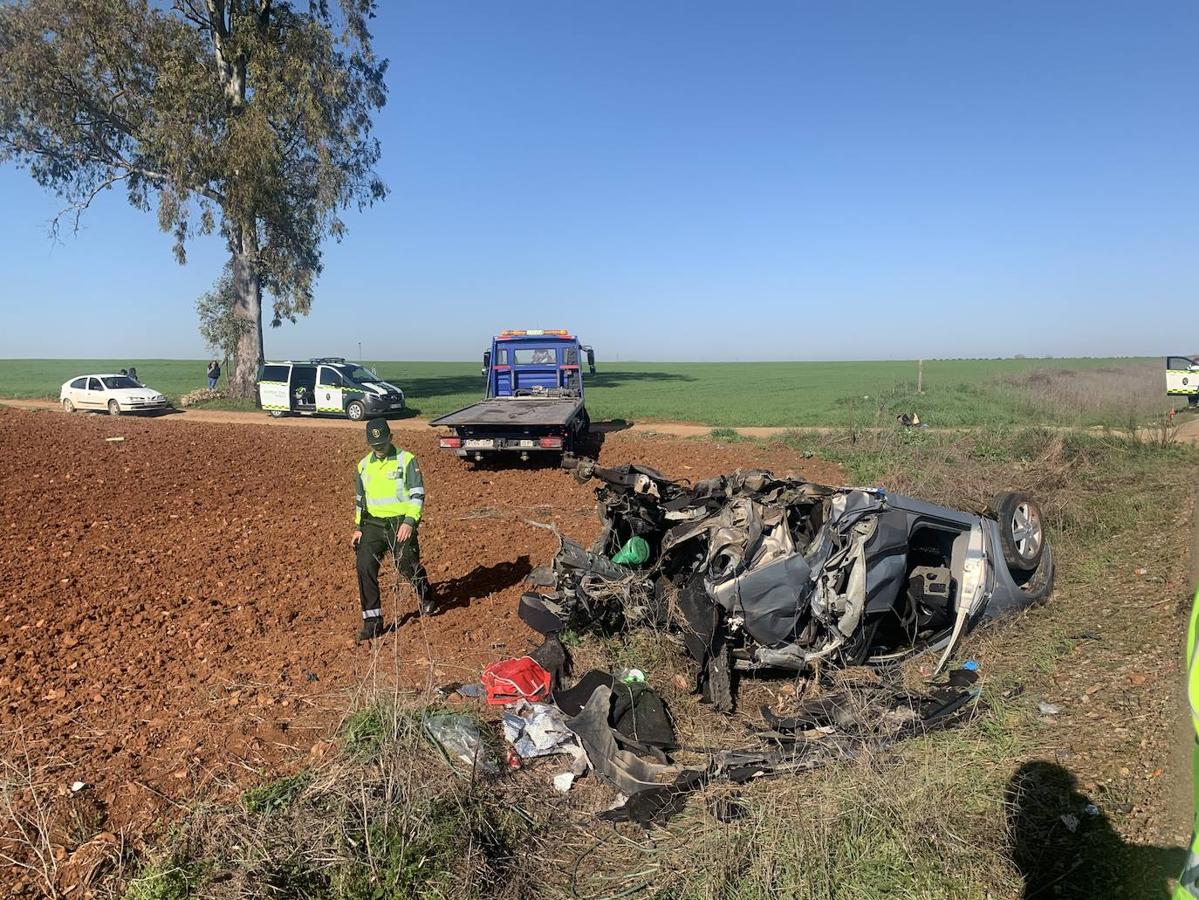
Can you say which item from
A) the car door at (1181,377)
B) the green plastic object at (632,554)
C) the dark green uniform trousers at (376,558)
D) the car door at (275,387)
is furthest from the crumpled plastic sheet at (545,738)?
the car door at (1181,377)

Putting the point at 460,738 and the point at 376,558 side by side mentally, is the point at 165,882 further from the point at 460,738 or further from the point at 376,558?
the point at 376,558

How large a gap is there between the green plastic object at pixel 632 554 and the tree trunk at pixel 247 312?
24.3m

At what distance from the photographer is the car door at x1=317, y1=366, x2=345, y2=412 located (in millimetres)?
23812

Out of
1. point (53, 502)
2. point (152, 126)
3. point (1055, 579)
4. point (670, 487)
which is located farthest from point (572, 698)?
point (152, 126)

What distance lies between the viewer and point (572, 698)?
4.84m

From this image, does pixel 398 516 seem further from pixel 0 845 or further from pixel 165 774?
pixel 0 845

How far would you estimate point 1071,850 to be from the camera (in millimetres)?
3166

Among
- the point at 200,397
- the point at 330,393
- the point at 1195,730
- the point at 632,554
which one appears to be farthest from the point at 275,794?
the point at 200,397

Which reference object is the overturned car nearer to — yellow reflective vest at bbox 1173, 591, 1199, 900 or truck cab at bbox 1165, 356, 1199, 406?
yellow reflective vest at bbox 1173, 591, 1199, 900

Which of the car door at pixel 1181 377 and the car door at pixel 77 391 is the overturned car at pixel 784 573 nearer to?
the car door at pixel 1181 377

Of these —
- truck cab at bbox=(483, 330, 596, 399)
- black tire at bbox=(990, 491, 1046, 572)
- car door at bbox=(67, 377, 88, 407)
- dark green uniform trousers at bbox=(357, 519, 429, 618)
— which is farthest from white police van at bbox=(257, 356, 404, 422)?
black tire at bbox=(990, 491, 1046, 572)

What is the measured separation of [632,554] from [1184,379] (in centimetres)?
2535

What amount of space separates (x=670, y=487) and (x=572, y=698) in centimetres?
185

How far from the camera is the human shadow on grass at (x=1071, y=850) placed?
2.88 m
